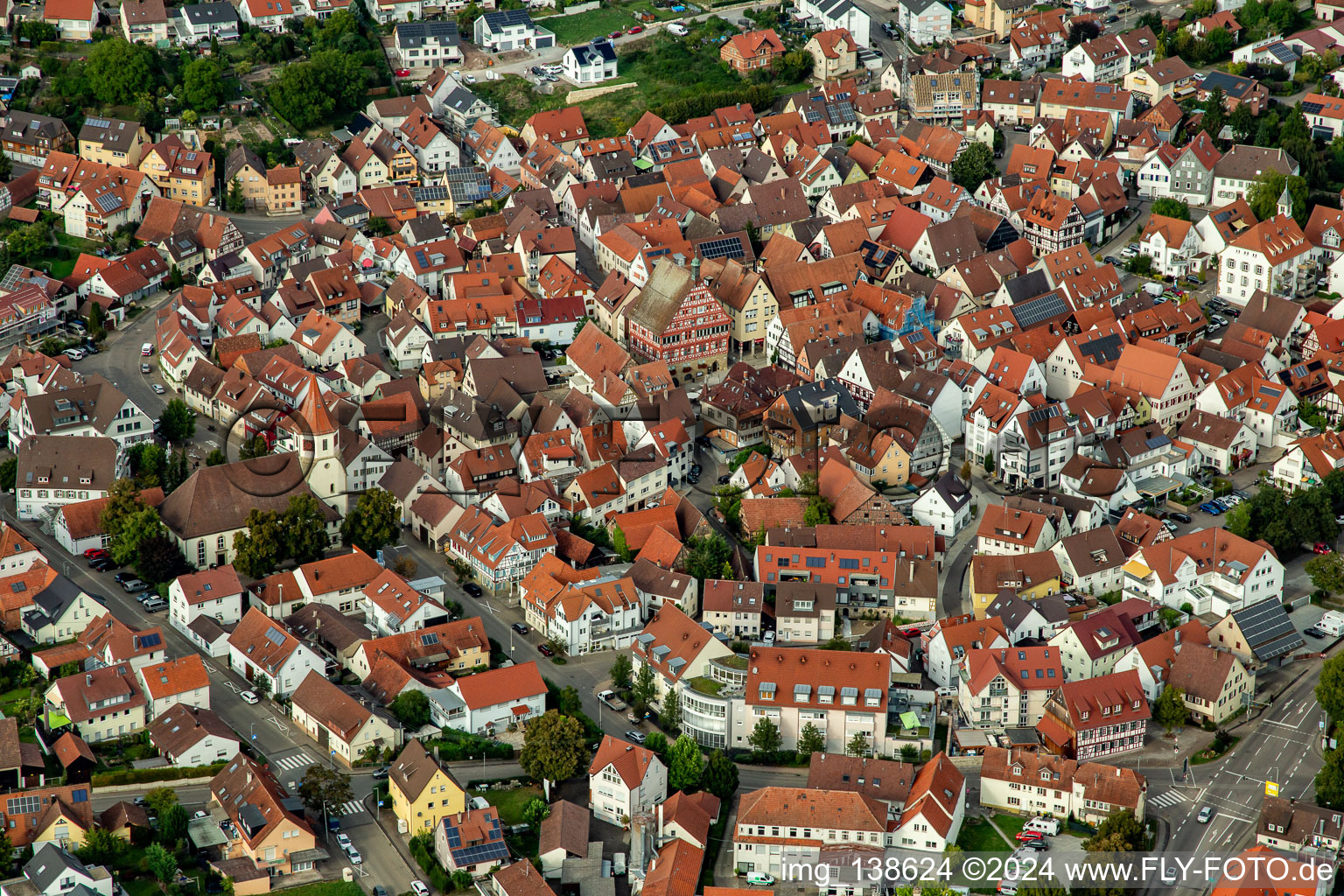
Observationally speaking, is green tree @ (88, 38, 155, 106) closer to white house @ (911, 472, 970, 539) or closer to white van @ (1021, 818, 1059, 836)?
white house @ (911, 472, 970, 539)

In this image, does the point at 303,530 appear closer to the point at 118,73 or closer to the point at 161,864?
the point at 161,864

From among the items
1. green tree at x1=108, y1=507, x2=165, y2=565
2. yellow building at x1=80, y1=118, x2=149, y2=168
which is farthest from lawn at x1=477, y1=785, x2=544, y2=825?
yellow building at x1=80, y1=118, x2=149, y2=168

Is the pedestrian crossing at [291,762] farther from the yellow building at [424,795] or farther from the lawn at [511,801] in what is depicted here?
the lawn at [511,801]

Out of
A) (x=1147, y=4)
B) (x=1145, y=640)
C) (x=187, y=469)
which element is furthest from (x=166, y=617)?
(x=1147, y=4)

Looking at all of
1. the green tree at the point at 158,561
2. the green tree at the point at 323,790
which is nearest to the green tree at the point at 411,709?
the green tree at the point at 323,790

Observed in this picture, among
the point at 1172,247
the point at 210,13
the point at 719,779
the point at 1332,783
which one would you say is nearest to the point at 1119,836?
the point at 1332,783

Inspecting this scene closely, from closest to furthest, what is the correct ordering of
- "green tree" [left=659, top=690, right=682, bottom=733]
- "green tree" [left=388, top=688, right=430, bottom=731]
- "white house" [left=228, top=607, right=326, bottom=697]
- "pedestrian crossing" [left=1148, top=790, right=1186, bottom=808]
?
"pedestrian crossing" [left=1148, top=790, right=1186, bottom=808] → "green tree" [left=659, top=690, right=682, bottom=733] → "green tree" [left=388, top=688, right=430, bottom=731] → "white house" [left=228, top=607, right=326, bottom=697]
